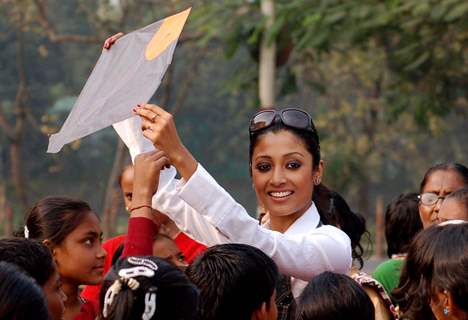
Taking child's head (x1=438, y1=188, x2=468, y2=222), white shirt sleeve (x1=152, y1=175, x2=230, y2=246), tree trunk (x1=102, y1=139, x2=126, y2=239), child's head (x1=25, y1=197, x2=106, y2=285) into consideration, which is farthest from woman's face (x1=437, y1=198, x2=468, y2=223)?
tree trunk (x1=102, y1=139, x2=126, y2=239)

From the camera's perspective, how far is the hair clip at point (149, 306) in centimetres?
261

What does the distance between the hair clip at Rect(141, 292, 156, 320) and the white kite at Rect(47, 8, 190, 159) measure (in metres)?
0.62

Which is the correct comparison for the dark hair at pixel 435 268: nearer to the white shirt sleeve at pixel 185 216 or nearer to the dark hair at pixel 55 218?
the white shirt sleeve at pixel 185 216

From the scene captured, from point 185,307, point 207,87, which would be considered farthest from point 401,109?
point 207,87

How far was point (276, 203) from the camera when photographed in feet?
11.5

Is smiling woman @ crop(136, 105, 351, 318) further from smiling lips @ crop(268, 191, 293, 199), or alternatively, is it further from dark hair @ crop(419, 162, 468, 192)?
dark hair @ crop(419, 162, 468, 192)

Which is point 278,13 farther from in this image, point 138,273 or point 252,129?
point 138,273

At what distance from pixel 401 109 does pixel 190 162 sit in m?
9.74

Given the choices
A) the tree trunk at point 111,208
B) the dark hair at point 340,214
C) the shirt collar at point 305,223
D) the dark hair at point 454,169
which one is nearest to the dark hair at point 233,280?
the shirt collar at point 305,223

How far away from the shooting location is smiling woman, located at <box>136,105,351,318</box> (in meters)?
3.11

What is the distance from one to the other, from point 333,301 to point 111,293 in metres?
0.77

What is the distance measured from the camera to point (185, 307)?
2668 mm

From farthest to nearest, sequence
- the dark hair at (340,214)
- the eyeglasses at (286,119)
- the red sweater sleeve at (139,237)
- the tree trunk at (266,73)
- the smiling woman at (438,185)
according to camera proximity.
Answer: the tree trunk at (266,73) < the smiling woman at (438,185) < the dark hair at (340,214) < the eyeglasses at (286,119) < the red sweater sleeve at (139,237)

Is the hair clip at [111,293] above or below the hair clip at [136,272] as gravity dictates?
below
